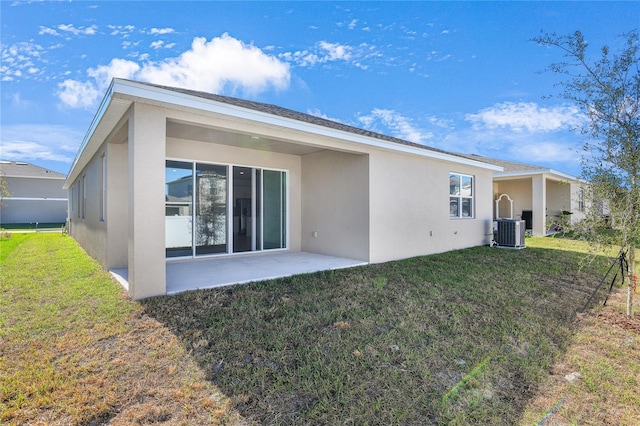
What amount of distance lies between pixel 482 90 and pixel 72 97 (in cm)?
1583

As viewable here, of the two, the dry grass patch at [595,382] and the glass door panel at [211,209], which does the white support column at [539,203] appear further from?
the glass door panel at [211,209]

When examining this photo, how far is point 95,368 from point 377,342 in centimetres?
284

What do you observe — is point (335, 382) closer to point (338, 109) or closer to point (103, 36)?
point (103, 36)

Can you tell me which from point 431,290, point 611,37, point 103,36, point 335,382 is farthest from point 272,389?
point 103,36

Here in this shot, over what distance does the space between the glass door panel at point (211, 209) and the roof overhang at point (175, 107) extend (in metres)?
2.16

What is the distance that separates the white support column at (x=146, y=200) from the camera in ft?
15.2

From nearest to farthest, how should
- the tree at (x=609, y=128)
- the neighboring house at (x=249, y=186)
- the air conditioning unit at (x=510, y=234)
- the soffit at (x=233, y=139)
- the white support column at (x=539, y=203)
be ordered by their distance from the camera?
the tree at (x=609, y=128) → the neighboring house at (x=249, y=186) → the soffit at (x=233, y=139) → the air conditioning unit at (x=510, y=234) → the white support column at (x=539, y=203)

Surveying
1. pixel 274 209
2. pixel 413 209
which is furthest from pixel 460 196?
pixel 274 209

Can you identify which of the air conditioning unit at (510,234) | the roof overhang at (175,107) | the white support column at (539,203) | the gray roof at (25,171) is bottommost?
the air conditioning unit at (510,234)

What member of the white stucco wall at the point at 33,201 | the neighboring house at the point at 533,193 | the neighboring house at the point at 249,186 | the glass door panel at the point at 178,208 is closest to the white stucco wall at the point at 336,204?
the neighboring house at the point at 249,186

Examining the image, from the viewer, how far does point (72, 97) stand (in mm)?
11883

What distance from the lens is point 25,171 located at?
88.5 feet

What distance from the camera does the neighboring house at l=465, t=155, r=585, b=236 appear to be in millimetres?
14789

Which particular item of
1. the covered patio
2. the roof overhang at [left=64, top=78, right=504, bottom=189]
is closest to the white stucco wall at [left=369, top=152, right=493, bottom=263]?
the roof overhang at [left=64, top=78, right=504, bottom=189]
